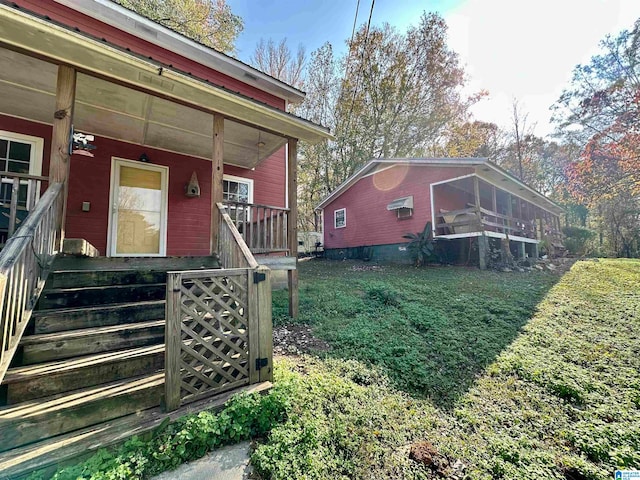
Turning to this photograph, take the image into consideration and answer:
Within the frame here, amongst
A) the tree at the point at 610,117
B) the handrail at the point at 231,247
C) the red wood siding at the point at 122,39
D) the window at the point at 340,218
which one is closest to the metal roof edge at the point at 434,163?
the window at the point at 340,218

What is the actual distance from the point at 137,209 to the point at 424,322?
231 inches

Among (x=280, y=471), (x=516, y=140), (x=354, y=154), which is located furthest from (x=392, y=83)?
(x=280, y=471)

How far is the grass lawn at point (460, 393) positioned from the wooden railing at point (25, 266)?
6.62 feet

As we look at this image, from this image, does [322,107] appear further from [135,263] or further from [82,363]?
[82,363]

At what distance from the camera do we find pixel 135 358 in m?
2.49

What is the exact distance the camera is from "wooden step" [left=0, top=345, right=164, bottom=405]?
2.08m

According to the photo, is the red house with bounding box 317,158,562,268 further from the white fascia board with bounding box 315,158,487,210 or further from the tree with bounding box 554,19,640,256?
the tree with bounding box 554,19,640,256

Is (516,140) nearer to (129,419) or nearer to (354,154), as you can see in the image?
(354,154)

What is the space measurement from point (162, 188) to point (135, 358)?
436 cm

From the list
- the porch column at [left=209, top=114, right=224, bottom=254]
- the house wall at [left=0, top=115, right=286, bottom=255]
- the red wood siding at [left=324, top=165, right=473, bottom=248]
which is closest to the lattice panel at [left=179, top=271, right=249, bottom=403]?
the porch column at [left=209, top=114, right=224, bottom=254]

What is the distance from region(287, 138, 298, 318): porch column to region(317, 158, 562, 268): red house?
7.11 m

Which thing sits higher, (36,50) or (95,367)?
(36,50)

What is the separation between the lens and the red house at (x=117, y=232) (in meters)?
2.17

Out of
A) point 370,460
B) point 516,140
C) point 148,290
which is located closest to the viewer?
point 370,460
